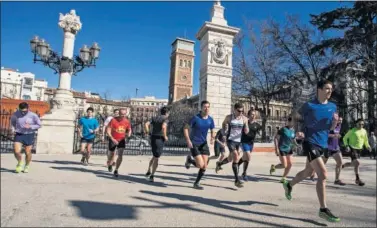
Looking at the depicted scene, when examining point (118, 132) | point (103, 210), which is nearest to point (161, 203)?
point (103, 210)

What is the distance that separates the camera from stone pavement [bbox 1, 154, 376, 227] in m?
3.57

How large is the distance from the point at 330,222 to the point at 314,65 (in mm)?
22319

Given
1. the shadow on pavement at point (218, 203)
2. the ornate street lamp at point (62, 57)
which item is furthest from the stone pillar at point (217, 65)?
the shadow on pavement at point (218, 203)

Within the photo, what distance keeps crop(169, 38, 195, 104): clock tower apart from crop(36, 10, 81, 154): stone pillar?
9740 centimetres

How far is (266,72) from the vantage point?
23.1 m

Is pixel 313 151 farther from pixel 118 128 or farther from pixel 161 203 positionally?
pixel 118 128

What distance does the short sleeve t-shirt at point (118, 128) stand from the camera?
7450mm

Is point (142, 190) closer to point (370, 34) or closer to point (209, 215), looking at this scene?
point (209, 215)

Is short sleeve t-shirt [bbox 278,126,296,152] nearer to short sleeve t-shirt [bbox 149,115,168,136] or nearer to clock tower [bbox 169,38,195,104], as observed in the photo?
short sleeve t-shirt [bbox 149,115,168,136]

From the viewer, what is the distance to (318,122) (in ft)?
13.8

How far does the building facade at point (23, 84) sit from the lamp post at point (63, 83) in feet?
283

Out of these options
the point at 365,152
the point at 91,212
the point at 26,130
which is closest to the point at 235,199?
the point at 91,212

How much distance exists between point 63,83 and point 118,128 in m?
7.43

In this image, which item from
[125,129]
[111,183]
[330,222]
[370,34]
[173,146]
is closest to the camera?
[330,222]
